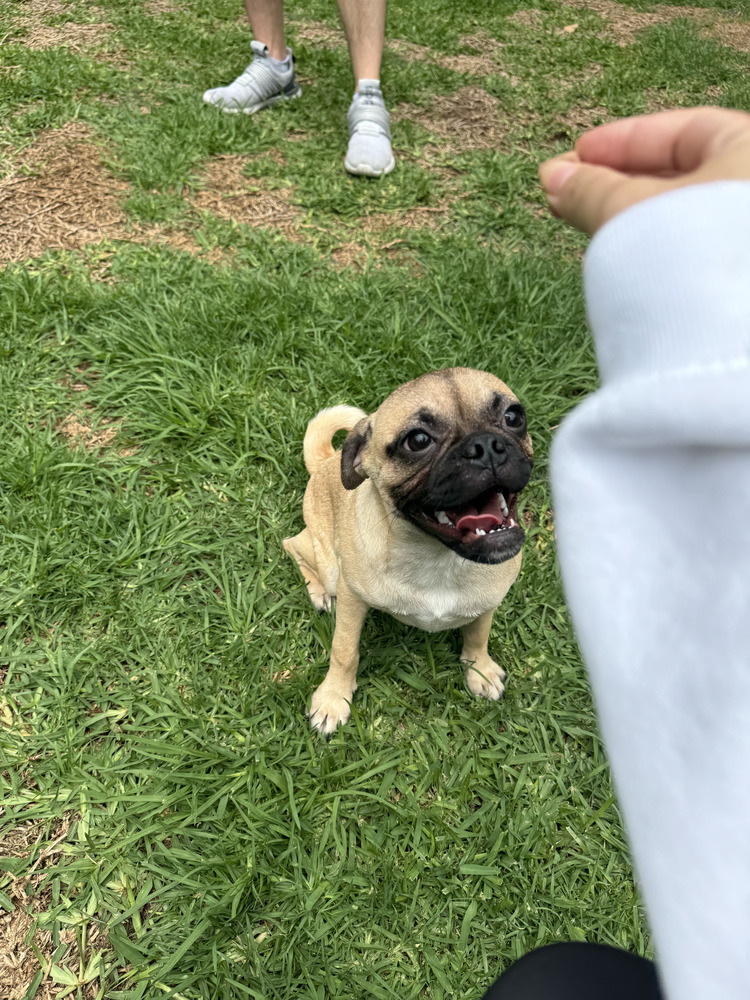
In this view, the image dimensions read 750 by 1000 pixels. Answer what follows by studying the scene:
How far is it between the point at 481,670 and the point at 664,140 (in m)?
2.09

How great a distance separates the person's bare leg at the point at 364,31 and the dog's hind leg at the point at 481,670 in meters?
4.76

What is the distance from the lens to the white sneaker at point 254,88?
4918 millimetres

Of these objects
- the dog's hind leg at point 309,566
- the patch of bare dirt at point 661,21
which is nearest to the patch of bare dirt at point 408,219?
the dog's hind leg at point 309,566

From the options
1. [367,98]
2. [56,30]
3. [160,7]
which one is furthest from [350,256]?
[160,7]

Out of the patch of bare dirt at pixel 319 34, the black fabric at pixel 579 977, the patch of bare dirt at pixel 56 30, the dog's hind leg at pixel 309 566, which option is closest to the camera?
the black fabric at pixel 579 977

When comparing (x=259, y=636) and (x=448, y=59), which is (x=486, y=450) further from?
(x=448, y=59)

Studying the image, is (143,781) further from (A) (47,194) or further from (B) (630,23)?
(B) (630,23)

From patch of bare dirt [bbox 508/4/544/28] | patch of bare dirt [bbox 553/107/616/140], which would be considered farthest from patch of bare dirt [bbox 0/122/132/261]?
patch of bare dirt [bbox 508/4/544/28]

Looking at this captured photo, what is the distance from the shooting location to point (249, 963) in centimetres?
189

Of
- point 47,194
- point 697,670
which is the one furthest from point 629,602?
point 47,194

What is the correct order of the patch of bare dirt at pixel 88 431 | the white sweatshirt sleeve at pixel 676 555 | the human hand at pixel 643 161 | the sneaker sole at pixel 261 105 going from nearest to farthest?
the white sweatshirt sleeve at pixel 676 555, the human hand at pixel 643 161, the patch of bare dirt at pixel 88 431, the sneaker sole at pixel 261 105

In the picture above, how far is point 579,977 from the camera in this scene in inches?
42.6

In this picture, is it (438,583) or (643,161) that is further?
(438,583)

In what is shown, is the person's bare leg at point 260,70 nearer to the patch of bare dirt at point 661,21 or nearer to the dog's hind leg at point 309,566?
the dog's hind leg at point 309,566
